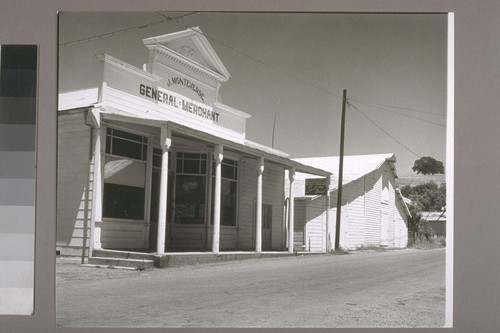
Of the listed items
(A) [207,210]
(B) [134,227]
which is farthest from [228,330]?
(A) [207,210]

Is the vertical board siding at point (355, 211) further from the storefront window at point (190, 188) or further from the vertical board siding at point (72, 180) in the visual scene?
the vertical board siding at point (72, 180)

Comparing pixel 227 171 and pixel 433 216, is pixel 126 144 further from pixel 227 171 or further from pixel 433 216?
pixel 433 216

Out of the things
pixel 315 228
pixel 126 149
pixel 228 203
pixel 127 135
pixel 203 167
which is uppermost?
pixel 127 135

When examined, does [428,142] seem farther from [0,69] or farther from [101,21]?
[0,69]

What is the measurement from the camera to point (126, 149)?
10.5m

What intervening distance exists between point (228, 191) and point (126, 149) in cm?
248

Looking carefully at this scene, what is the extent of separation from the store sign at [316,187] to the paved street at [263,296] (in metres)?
1.69

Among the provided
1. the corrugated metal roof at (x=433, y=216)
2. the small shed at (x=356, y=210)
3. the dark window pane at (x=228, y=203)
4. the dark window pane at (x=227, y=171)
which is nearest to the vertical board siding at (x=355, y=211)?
the small shed at (x=356, y=210)

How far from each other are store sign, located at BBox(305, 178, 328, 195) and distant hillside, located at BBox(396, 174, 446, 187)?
1485 millimetres

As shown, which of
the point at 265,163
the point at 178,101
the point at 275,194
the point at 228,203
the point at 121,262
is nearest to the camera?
the point at 121,262

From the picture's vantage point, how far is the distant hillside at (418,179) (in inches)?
310

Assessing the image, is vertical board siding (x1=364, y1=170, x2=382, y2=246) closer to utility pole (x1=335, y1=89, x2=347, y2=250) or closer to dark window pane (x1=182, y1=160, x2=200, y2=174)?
utility pole (x1=335, y1=89, x2=347, y2=250)

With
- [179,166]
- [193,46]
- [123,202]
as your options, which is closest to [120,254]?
[123,202]

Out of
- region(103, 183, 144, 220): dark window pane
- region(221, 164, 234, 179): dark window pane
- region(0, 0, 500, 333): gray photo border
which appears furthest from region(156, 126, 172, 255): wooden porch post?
region(0, 0, 500, 333): gray photo border
